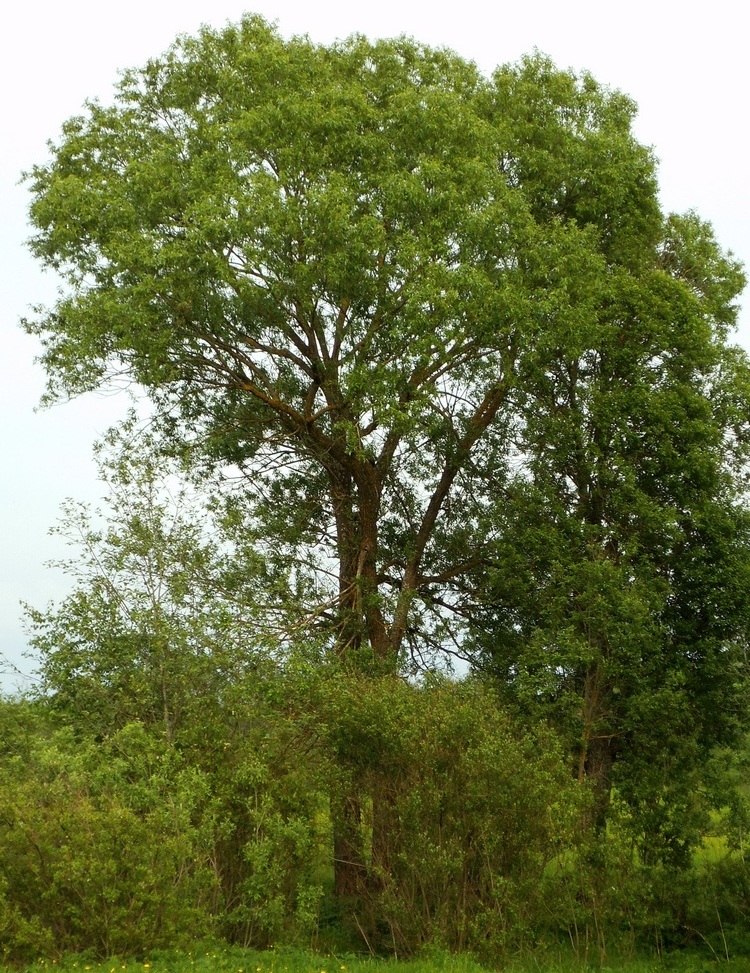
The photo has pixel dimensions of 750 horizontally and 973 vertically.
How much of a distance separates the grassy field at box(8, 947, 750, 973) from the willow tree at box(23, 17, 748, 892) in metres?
3.22

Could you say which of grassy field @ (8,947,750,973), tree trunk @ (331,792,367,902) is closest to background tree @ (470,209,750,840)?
grassy field @ (8,947,750,973)

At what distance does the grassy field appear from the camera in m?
11.3

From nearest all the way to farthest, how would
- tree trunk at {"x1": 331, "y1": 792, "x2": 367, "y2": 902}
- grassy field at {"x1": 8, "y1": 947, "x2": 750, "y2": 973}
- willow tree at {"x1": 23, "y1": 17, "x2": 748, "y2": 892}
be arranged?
1. grassy field at {"x1": 8, "y1": 947, "x2": 750, "y2": 973}
2. tree trunk at {"x1": 331, "y1": 792, "x2": 367, "y2": 902}
3. willow tree at {"x1": 23, "y1": 17, "x2": 748, "y2": 892}

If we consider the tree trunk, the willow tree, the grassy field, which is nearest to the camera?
the grassy field

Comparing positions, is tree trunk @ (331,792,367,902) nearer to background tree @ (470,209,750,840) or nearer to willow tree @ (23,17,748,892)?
willow tree @ (23,17,748,892)

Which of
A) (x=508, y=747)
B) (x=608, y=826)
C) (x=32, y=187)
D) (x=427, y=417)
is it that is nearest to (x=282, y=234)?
(x=427, y=417)

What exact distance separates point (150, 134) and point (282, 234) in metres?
4.76

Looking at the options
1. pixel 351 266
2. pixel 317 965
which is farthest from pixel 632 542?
pixel 317 965

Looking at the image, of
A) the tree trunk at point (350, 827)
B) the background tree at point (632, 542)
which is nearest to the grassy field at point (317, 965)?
the tree trunk at point (350, 827)

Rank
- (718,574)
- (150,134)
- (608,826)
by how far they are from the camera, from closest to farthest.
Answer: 1. (608,826)
2. (718,574)
3. (150,134)

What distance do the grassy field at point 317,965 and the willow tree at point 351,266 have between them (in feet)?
10.6

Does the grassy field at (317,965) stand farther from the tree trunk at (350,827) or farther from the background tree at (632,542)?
the background tree at (632,542)

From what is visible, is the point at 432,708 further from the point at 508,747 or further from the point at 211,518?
the point at 211,518

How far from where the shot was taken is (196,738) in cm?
1484
